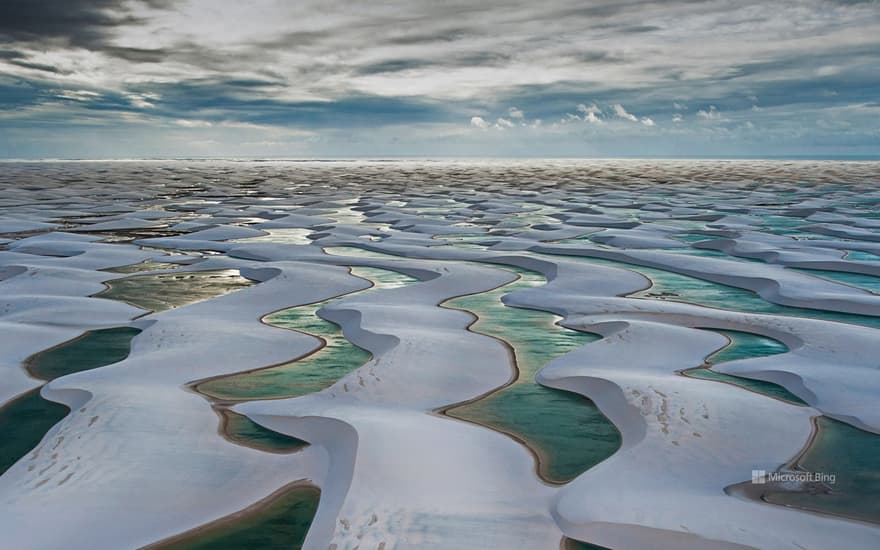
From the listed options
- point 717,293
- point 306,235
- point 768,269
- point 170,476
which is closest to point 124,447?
point 170,476

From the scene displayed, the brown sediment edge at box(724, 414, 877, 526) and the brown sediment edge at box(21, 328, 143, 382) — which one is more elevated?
the brown sediment edge at box(21, 328, 143, 382)

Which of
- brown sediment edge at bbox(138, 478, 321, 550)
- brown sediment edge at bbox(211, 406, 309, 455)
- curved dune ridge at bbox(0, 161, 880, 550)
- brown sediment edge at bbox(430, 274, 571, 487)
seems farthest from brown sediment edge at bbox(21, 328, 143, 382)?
brown sediment edge at bbox(430, 274, 571, 487)

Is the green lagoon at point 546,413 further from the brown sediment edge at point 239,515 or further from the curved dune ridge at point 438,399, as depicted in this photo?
the brown sediment edge at point 239,515

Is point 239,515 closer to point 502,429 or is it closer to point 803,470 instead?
point 502,429

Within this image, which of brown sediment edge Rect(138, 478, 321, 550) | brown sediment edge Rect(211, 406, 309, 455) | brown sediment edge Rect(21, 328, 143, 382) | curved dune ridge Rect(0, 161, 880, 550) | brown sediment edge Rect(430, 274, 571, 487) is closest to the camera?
brown sediment edge Rect(138, 478, 321, 550)

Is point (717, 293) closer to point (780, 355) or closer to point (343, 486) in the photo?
point (780, 355)

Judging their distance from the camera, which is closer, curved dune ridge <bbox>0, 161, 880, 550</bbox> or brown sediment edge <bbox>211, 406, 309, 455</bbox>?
curved dune ridge <bbox>0, 161, 880, 550</bbox>

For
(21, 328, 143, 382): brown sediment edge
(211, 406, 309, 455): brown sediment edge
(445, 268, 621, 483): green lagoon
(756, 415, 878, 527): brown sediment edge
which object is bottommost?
(445, 268, 621, 483): green lagoon

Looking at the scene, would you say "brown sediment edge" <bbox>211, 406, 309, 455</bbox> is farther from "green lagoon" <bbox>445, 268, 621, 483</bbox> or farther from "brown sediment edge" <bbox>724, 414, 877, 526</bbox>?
"brown sediment edge" <bbox>724, 414, 877, 526</bbox>
